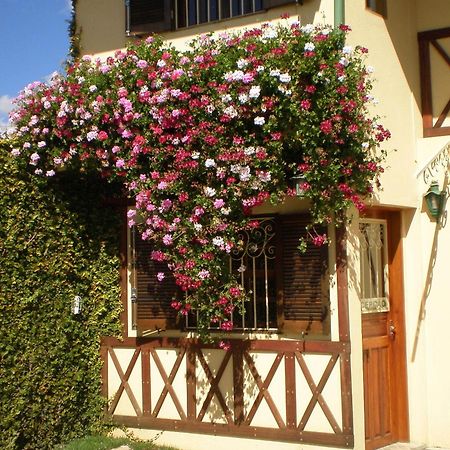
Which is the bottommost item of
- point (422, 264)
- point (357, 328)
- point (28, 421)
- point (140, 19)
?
point (28, 421)

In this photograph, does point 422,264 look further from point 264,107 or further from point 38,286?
point 38,286

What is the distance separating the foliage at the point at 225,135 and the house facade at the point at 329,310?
547 millimetres

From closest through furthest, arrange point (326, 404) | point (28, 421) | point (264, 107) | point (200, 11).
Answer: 1. point (264, 107)
2. point (326, 404)
3. point (28, 421)
4. point (200, 11)

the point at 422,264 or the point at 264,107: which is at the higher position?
the point at 264,107

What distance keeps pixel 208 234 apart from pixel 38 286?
7.21 feet

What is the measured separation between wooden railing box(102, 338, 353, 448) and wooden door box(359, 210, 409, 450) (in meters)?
0.67

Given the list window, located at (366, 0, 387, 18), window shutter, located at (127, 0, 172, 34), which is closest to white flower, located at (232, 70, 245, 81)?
window shutter, located at (127, 0, 172, 34)

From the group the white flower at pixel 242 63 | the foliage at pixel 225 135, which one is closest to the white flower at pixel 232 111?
the foliage at pixel 225 135

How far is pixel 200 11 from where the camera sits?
8.57m

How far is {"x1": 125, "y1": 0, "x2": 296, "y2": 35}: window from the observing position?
8375 millimetres

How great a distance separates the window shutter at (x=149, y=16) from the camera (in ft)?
28.1

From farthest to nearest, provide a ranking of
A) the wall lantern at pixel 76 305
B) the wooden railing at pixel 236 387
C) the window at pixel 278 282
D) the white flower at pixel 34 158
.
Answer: the wall lantern at pixel 76 305, the white flower at pixel 34 158, the window at pixel 278 282, the wooden railing at pixel 236 387

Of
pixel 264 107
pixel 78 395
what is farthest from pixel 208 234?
pixel 78 395

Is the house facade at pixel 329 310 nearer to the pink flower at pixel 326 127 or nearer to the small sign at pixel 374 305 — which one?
the small sign at pixel 374 305
